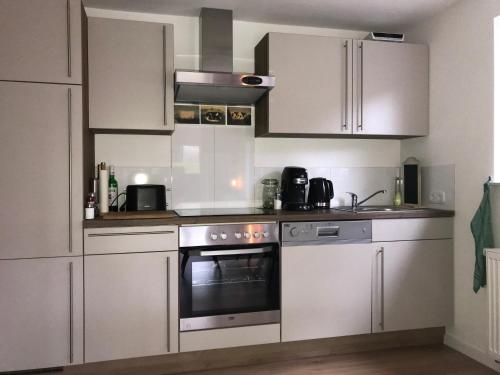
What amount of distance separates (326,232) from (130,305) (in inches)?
51.3

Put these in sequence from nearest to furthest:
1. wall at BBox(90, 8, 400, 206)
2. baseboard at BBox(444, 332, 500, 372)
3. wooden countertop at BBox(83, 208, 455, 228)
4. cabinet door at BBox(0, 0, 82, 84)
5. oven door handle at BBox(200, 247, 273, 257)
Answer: cabinet door at BBox(0, 0, 82, 84) < wooden countertop at BBox(83, 208, 455, 228) < oven door handle at BBox(200, 247, 273, 257) < baseboard at BBox(444, 332, 500, 372) < wall at BBox(90, 8, 400, 206)

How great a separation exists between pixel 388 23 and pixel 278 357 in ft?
8.57

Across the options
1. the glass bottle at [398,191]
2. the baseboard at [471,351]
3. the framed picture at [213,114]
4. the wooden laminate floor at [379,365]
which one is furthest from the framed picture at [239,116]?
the baseboard at [471,351]

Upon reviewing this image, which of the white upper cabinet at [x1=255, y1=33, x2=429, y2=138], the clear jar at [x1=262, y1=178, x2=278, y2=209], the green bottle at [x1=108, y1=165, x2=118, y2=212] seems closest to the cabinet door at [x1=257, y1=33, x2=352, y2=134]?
the white upper cabinet at [x1=255, y1=33, x2=429, y2=138]

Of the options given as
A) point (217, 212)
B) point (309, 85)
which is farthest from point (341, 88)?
point (217, 212)

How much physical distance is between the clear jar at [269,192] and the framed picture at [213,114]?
0.56 metres

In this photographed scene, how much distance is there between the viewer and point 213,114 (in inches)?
122

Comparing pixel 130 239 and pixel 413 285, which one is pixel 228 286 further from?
pixel 413 285

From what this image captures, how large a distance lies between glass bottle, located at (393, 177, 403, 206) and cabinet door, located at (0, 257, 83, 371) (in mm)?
2411

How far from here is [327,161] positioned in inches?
131

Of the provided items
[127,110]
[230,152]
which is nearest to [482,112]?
[230,152]

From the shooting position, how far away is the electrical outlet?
3.01m

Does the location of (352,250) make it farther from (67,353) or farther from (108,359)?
Result: (67,353)

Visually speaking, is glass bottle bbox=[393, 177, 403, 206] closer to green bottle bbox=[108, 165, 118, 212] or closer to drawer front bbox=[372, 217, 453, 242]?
drawer front bbox=[372, 217, 453, 242]
